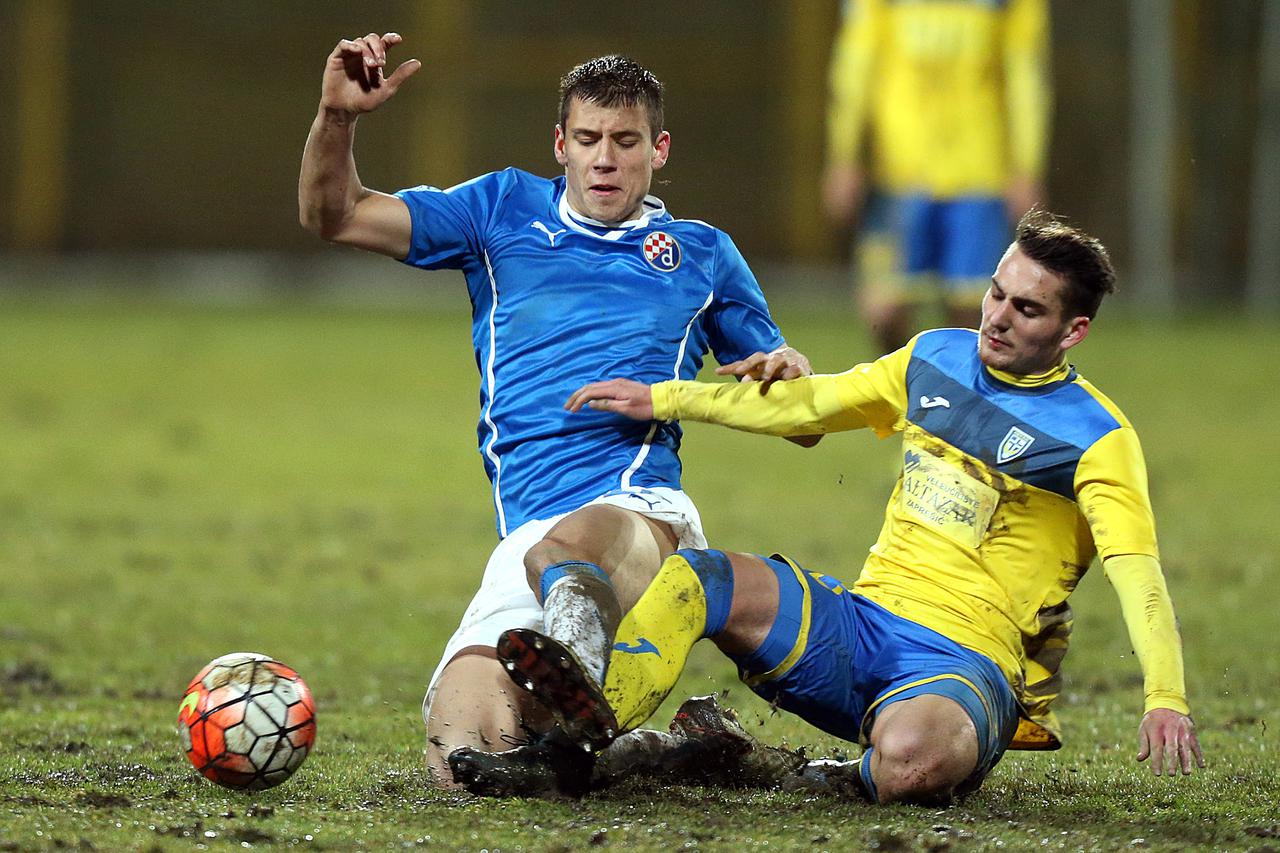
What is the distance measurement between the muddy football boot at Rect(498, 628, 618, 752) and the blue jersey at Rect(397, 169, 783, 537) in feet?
2.87

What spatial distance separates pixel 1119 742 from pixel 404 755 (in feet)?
6.64

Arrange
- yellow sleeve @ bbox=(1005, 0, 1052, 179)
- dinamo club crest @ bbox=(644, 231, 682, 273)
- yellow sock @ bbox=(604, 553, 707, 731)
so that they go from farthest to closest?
yellow sleeve @ bbox=(1005, 0, 1052, 179) < dinamo club crest @ bbox=(644, 231, 682, 273) < yellow sock @ bbox=(604, 553, 707, 731)

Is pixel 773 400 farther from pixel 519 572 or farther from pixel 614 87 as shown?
pixel 614 87

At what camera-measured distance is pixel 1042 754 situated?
5.45 m

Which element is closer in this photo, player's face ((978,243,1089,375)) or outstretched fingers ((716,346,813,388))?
player's face ((978,243,1089,375))

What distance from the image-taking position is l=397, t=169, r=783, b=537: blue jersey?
506 centimetres

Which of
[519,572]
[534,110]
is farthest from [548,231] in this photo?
[534,110]

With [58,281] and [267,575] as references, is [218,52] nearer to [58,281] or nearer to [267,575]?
[58,281]

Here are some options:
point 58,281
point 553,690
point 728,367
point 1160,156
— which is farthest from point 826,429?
point 58,281

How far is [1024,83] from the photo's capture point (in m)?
10.1

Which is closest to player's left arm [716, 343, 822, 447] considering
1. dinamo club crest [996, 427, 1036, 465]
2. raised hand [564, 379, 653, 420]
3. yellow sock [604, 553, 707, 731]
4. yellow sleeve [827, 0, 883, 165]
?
raised hand [564, 379, 653, 420]

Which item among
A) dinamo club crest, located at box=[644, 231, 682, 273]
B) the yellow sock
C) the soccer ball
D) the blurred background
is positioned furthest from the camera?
the blurred background

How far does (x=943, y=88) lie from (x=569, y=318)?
6.03 metres

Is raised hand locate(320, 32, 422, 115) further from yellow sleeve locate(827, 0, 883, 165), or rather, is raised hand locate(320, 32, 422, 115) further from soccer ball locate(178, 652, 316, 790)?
yellow sleeve locate(827, 0, 883, 165)
